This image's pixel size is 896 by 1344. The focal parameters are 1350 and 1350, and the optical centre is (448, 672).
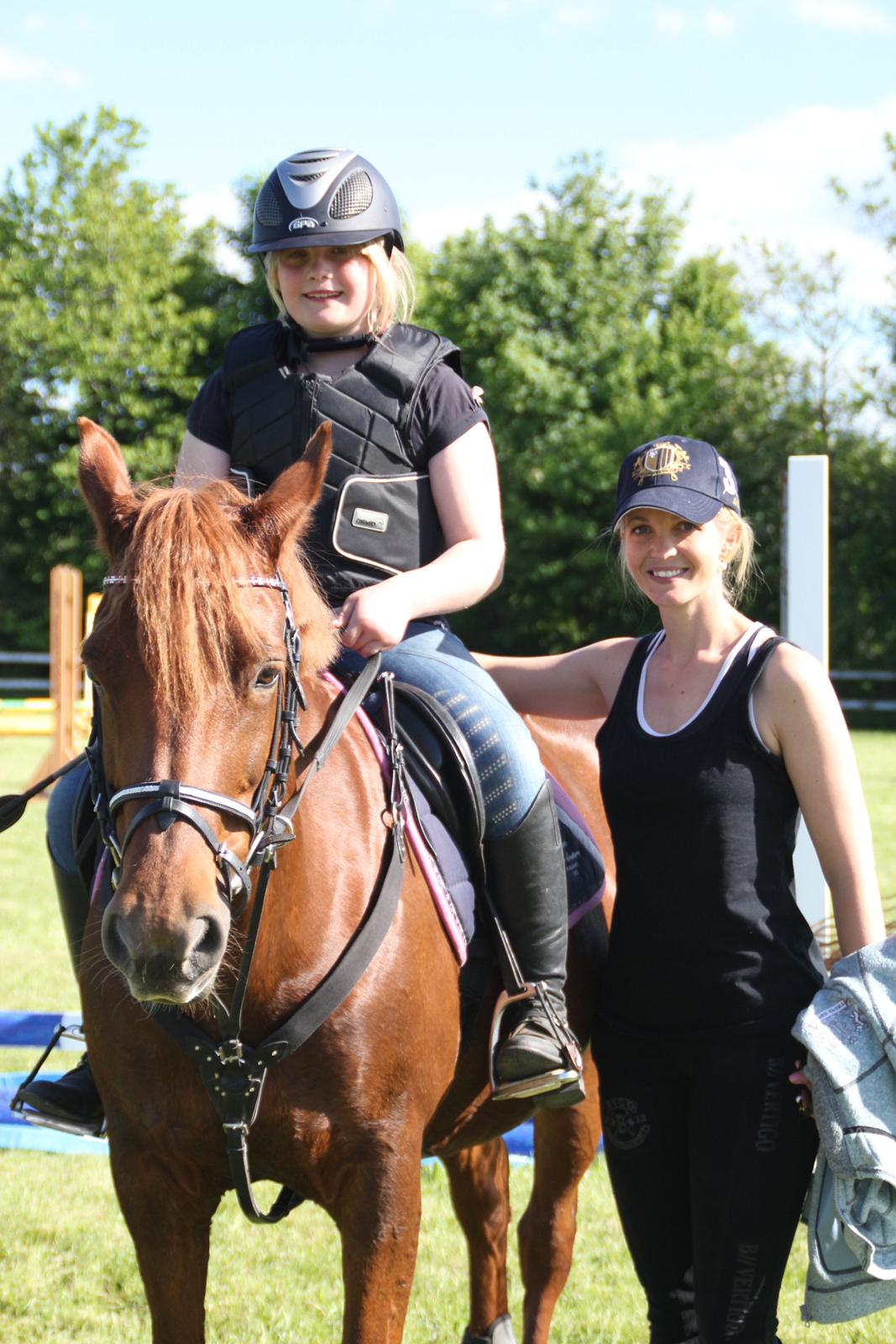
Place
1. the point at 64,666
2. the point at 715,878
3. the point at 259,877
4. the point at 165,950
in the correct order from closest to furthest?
1. the point at 165,950
2. the point at 259,877
3. the point at 715,878
4. the point at 64,666

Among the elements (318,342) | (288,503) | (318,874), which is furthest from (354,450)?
(318,874)

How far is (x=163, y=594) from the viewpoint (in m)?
2.22

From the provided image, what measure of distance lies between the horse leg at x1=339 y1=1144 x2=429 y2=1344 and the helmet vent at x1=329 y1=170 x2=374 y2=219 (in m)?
2.03

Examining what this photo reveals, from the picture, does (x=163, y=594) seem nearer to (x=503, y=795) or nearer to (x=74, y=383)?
(x=503, y=795)

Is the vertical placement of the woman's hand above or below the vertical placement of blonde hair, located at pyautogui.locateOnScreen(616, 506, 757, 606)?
below

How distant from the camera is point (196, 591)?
225 cm

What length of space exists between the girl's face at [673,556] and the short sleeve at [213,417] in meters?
1.00

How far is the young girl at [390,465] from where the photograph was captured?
3041mm

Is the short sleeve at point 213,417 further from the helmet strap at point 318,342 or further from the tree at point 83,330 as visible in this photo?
the tree at point 83,330

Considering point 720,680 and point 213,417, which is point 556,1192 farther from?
point 213,417

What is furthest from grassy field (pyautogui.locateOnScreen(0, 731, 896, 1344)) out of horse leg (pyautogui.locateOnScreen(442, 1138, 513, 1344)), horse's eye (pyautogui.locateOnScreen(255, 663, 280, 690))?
horse's eye (pyautogui.locateOnScreen(255, 663, 280, 690))

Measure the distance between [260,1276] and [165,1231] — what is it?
2102mm

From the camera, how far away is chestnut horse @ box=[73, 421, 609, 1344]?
2148 mm

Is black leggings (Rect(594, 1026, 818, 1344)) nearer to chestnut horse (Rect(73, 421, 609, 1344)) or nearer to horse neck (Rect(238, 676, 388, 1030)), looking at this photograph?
chestnut horse (Rect(73, 421, 609, 1344))
